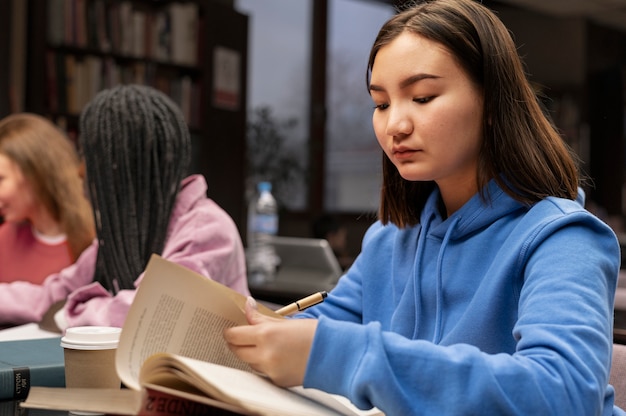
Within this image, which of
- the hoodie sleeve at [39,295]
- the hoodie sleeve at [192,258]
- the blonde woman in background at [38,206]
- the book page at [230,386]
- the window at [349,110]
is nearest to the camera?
the book page at [230,386]

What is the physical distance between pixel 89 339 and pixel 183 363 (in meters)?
0.29

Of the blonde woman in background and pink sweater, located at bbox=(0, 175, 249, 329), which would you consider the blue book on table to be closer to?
pink sweater, located at bbox=(0, 175, 249, 329)

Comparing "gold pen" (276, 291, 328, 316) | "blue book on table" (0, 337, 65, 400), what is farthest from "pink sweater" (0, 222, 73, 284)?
"gold pen" (276, 291, 328, 316)

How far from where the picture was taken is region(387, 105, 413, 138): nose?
0.92m

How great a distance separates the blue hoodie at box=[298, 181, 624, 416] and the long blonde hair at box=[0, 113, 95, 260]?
1.26 m

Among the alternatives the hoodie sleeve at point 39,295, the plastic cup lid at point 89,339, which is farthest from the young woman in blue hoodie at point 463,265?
the hoodie sleeve at point 39,295

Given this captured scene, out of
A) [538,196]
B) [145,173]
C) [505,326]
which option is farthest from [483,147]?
[145,173]

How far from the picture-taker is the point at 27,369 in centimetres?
98

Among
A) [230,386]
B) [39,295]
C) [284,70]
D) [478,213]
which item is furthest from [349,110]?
[230,386]

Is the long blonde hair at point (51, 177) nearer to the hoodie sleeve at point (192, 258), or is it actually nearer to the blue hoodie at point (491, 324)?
the hoodie sleeve at point (192, 258)

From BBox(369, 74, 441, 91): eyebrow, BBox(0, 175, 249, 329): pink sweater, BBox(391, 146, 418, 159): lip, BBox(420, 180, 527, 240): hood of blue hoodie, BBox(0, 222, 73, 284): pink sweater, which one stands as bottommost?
BBox(0, 222, 73, 284): pink sweater

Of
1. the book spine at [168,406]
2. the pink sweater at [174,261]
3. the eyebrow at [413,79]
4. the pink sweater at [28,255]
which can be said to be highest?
the eyebrow at [413,79]

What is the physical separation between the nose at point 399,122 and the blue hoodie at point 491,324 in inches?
5.7

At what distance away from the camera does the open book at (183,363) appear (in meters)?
0.71
